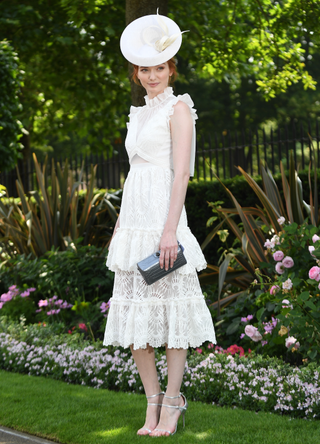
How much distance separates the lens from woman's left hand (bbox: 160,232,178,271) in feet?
7.84

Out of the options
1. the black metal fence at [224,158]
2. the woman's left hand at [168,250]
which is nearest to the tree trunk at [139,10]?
the black metal fence at [224,158]

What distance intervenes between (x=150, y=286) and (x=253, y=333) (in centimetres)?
131

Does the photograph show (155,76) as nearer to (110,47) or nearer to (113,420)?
(113,420)

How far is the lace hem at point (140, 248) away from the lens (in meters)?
2.50

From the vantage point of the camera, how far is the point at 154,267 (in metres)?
2.38

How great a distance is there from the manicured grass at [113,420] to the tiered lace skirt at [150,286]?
0.45 meters

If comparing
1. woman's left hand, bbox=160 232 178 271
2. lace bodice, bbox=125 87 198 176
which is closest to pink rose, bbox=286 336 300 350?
woman's left hand, bbox=160 232 178 271

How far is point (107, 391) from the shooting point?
3410 mm

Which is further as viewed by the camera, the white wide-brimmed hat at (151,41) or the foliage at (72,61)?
the foliage at (72,61)

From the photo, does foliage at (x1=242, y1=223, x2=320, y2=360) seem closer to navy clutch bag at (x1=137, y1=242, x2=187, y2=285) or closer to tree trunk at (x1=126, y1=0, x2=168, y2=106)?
navy clutch bag at (x1=137, y1=242, x2=187, y2=285)

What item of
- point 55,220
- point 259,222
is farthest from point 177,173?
point 55,220

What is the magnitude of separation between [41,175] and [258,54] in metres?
4.10

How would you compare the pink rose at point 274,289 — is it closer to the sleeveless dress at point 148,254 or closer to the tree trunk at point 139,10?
the sleeveless dress at point 148,254

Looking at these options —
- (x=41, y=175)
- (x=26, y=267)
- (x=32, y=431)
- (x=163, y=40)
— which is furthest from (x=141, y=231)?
(x=41, y=175)
